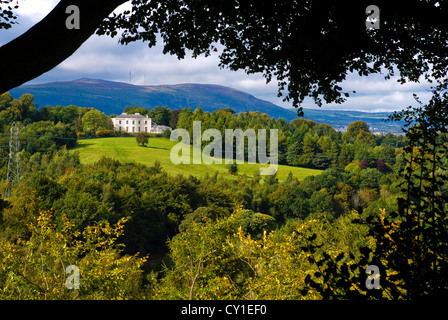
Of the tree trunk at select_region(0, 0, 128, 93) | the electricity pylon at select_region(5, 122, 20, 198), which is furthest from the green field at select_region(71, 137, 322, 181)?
the tree trunk at select_region(0, 0, 128, 93)

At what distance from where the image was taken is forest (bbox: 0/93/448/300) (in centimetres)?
273

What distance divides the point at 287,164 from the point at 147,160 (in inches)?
1194

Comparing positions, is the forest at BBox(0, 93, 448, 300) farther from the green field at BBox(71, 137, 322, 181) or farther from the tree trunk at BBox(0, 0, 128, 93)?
the green field at BBox(71, 137, 322, 181)

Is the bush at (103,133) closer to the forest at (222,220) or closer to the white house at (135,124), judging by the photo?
the forest at (222,220)

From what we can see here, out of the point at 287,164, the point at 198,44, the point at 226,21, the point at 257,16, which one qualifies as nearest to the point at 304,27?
the point at 257,16

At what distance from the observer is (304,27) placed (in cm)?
430

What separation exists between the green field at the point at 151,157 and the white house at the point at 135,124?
21.6 meters

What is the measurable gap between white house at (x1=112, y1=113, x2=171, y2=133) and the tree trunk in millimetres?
111080

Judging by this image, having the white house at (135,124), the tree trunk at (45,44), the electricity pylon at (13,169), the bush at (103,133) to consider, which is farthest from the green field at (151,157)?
the tree trunk at (45,44)

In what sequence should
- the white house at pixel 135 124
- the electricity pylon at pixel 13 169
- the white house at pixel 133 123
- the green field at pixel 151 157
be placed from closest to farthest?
Result: the electricity pylon at pixel 13 169
the green field at pixel 151 157
the white house at pixel 135 124
the white house at pixel 133 123

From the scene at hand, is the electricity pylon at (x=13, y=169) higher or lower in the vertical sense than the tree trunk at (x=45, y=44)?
lower

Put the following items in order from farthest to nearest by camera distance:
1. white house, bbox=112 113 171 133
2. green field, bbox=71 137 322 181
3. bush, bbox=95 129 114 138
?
white house, bbox=112 113 171 133
bush, bbox=95 129 114 138
green field, bbox=71 137 322 181

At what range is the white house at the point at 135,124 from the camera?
375ft

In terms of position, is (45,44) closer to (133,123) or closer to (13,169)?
(13,169)
